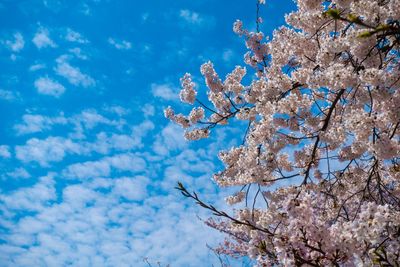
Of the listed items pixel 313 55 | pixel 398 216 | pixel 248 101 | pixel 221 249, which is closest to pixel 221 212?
pixel 398 216

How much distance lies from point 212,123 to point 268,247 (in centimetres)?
494

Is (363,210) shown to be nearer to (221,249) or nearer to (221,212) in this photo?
(221,212)

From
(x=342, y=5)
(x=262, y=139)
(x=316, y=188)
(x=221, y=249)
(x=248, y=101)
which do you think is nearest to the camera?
(x=342, y=5)

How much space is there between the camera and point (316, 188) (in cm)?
721

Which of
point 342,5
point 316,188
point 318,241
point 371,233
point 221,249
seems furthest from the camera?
point 221,249

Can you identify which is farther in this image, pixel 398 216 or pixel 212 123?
pixel 212 123

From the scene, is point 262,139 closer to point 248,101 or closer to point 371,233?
point 248,101

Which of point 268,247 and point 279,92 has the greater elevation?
point 279,92

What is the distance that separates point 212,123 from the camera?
9016mm

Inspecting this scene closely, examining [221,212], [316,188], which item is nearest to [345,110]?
[316,188]

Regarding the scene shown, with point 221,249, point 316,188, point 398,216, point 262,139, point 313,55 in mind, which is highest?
point 221,249

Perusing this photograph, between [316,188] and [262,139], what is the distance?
1500 millimetres

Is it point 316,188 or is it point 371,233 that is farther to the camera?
point 316,188

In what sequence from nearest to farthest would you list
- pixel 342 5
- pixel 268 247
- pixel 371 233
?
pixel 371 233
pixel 268 247
pixel 342 5
